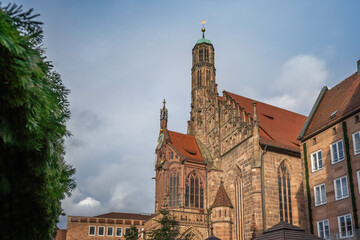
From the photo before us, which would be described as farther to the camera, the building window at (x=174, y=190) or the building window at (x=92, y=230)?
the building window at (x=92, y=230)

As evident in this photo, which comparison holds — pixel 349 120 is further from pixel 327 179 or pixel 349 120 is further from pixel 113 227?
pixel 113 227

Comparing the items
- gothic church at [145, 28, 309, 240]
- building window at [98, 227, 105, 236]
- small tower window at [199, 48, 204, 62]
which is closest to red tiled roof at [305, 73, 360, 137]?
gothic church at [145, 28, 309, 240]

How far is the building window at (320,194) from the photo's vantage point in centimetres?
2184

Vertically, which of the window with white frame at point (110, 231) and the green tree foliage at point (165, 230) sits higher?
the window with white frame at point (110, 231)

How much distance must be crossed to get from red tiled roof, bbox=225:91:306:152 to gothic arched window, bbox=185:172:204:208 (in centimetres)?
800

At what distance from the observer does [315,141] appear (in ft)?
76.6

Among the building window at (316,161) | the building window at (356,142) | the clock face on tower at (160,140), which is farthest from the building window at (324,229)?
the clock face on tower at (160,140)

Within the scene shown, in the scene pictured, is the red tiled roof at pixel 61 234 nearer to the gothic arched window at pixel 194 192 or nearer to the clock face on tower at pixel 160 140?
the clock face on tower at pixel 160 140

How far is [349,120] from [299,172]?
35.0 ft

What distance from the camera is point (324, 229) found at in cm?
2139

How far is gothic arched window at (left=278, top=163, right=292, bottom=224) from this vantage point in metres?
28.5

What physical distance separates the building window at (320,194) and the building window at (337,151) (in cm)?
178

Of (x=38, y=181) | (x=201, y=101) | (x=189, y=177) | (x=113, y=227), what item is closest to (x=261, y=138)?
(x=189, y=177)

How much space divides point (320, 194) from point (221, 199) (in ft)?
36.6
